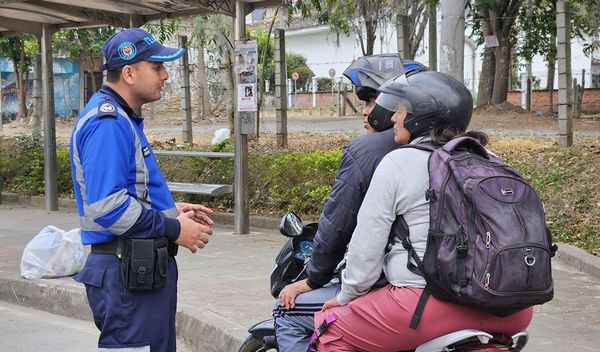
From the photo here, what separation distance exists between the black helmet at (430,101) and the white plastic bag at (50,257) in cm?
550

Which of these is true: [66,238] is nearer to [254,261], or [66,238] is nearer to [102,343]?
[254,261]

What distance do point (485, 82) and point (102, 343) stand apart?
23369mm

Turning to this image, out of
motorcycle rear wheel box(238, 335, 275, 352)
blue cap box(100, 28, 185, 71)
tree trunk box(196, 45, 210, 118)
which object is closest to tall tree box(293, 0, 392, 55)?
tree trunk box(196, 45, 210, 118)

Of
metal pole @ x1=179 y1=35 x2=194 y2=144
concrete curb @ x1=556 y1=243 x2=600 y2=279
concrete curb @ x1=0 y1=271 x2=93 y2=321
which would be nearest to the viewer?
concrete curb @ x1=0 y1=271 x2=93 y2=321

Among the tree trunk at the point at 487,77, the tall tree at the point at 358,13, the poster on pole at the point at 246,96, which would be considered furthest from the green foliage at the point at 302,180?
the tall tree at the point at 358,13

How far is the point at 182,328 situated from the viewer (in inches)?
269

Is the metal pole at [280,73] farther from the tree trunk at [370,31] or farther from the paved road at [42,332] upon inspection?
the tree trunk at [370,31]

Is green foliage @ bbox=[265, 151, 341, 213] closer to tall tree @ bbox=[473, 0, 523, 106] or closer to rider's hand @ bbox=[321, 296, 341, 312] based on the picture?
rider's hand @ bbox=[321, 296, 341, 312]

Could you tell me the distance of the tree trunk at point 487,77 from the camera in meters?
25.7

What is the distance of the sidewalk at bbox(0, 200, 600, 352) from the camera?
20.2 feet

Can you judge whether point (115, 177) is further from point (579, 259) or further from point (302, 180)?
point (302, 180)

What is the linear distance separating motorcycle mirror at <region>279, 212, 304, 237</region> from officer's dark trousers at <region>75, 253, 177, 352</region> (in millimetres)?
611

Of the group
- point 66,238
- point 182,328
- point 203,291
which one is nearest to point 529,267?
point 182,328

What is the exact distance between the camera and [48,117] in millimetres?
13500
